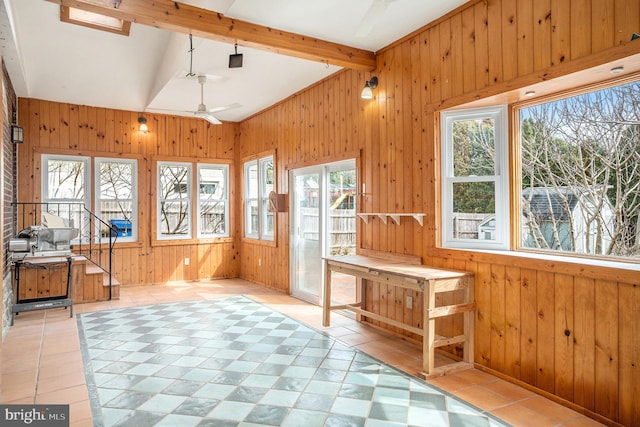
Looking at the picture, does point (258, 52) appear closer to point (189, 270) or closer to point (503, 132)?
point (503, 132)

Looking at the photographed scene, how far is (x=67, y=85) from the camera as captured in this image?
5801 millimetres

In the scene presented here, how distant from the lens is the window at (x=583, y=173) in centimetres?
262

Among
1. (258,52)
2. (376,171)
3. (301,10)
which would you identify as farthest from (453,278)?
(258,52)

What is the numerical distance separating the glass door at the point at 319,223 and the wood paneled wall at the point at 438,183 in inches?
13.6

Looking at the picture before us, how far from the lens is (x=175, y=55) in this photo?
491 centimetres

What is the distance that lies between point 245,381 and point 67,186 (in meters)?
5.26

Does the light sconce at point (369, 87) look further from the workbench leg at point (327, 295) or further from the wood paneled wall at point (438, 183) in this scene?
the workbench leg at point (327, 295)

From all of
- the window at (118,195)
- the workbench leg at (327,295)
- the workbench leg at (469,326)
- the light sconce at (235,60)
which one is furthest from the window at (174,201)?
the workbench leg at (469,326)

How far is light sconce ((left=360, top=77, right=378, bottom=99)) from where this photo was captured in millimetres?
4117

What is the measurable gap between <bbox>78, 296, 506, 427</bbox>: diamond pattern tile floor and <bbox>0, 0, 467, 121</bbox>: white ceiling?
261 centimetres

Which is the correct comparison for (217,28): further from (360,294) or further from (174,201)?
(174,201)

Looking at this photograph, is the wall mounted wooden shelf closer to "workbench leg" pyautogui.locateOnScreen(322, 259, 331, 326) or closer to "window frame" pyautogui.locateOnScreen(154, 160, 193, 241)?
"workbench leg" pyautogui.locateOnScreen(322, 259, 331, 326)

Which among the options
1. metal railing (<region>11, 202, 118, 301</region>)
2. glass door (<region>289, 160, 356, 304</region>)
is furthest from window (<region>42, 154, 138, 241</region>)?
glass door (<region>289, 160, 356, 304</region>)

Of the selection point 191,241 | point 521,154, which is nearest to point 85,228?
point 191,241
